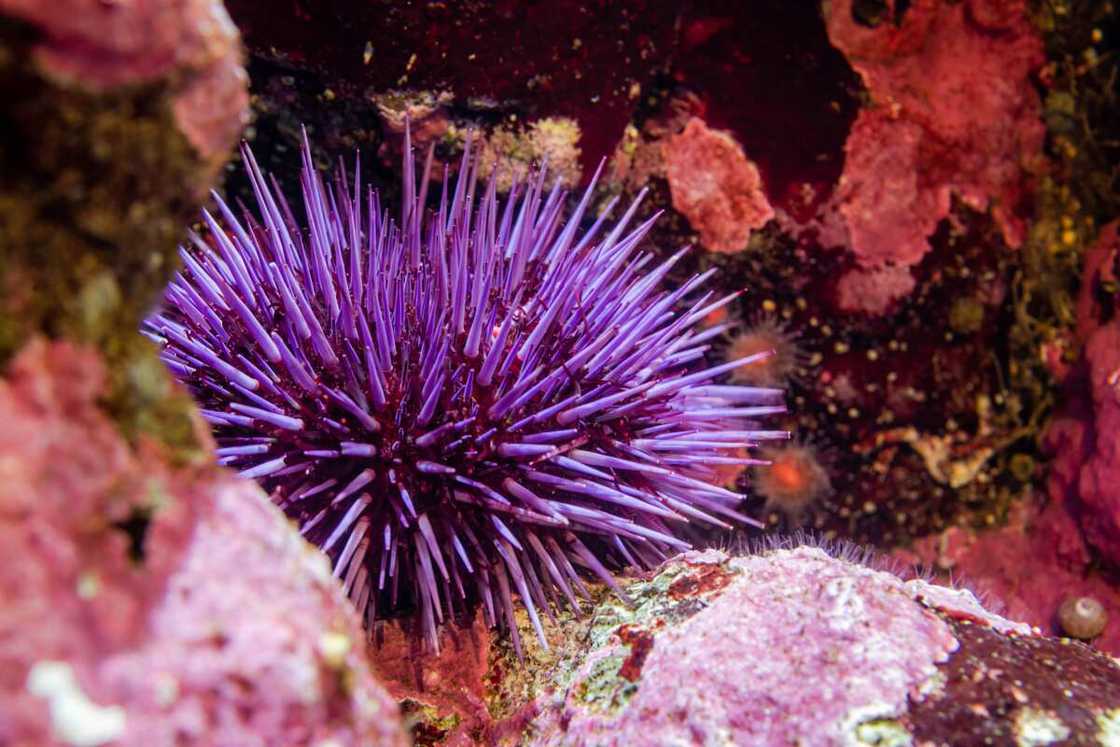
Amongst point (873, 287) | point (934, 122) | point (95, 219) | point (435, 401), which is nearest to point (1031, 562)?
point (873, 287)

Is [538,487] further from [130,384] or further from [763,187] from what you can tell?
Result: [763,187]

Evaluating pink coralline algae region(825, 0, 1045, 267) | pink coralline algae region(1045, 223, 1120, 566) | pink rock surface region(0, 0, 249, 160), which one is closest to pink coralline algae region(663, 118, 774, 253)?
pink coralline algae region(825, 0, 1045, 267)

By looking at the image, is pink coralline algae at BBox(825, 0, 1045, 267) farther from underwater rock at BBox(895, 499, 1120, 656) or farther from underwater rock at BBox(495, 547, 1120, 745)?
underwater rock at BBox(495, 547, 1120, 745)

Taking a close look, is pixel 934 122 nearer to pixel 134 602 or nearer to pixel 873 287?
pixel 873 287

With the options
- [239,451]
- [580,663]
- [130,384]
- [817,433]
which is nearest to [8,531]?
[130,384]

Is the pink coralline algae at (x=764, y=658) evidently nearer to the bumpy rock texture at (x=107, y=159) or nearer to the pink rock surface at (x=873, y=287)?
the bumpy rock texture at (x=107, y=159)
